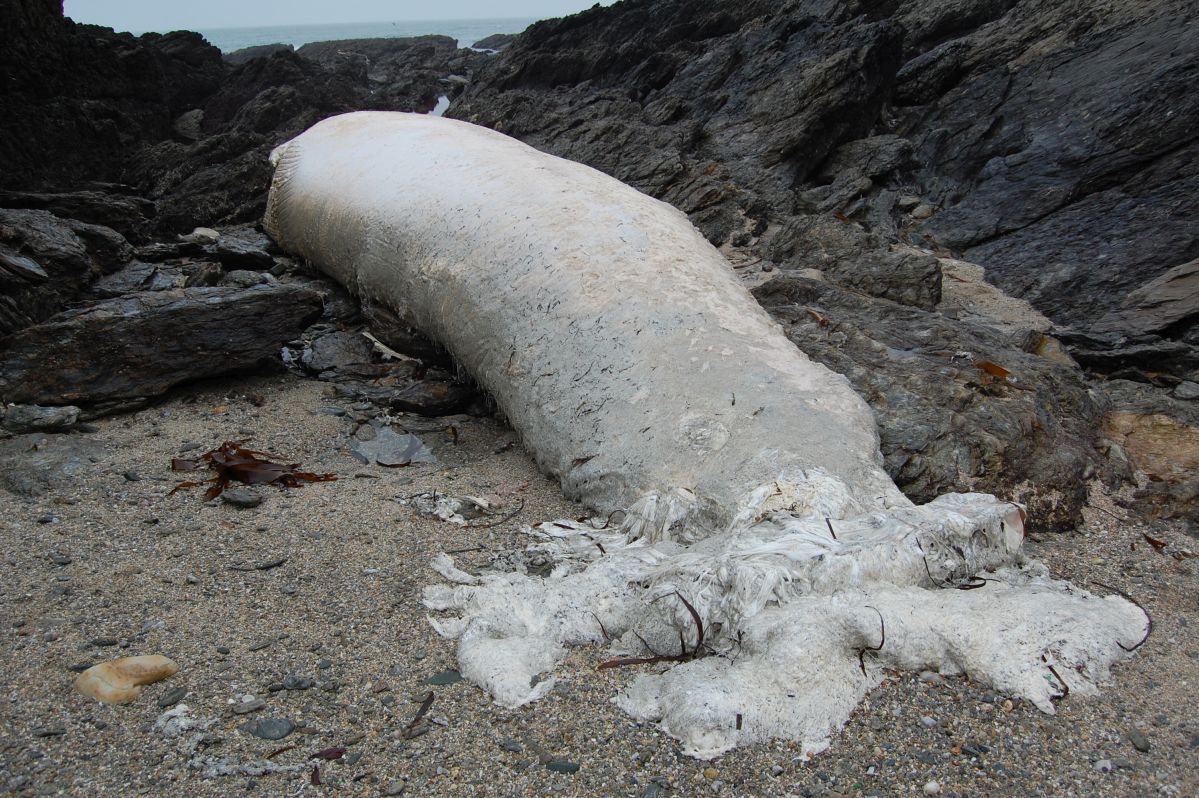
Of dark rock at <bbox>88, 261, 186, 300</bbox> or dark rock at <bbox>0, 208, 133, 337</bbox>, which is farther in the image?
dark rock at <bbox>88, 261, 186, 300</bbox>

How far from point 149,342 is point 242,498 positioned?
1.48m

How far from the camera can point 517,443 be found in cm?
380

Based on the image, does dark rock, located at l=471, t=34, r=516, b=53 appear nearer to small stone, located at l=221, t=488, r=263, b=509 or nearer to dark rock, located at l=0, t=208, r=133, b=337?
dark rock, located at l=0, t=208, r=133, b=337

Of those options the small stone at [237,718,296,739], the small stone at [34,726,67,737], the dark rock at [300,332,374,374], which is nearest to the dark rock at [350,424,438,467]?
the dark rock at [300,332,374,374]

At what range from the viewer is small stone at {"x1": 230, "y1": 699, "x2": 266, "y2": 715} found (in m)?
2.03

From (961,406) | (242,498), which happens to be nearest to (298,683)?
(242,498)

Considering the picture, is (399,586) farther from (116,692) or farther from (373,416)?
(373,416)

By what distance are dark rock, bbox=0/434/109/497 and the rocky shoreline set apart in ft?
0.06

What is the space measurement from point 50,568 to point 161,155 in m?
6.96

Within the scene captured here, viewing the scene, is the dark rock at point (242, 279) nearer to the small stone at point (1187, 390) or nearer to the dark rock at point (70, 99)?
the dark rock at point (70, 99)

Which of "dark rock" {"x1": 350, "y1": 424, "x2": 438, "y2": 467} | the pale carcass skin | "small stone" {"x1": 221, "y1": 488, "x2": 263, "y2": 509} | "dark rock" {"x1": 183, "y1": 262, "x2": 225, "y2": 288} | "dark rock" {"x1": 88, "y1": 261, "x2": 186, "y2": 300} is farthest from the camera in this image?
"dark rock" {"x1": 183, "y1": 262, "x2": 225, "y2": 288}

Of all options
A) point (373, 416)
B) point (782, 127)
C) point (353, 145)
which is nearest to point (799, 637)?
point (373, 416)

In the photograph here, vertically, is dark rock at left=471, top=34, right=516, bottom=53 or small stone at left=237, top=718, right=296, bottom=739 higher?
dark rock at left=471, top=34, right=516, bottom=53

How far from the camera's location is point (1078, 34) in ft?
22.3
